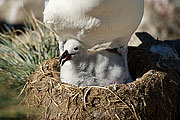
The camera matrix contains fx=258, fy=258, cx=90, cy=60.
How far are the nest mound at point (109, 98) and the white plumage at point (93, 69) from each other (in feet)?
0.42

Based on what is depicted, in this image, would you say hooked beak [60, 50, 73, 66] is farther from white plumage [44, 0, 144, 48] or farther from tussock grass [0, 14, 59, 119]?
tussock grass [0, 14, 59, 119]

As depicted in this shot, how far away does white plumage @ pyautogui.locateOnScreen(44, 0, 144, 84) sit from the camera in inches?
50.9

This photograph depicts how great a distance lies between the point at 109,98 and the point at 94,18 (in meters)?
0.43

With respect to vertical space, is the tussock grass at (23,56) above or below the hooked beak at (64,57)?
above

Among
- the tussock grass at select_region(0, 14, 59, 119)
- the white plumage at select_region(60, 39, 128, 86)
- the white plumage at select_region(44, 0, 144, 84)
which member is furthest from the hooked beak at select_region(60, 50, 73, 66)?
the tussock grass at select_region(0, 14, 59, 119)

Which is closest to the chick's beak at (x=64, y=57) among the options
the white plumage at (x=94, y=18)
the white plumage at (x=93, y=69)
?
the white plumage at (x=93, y=69)

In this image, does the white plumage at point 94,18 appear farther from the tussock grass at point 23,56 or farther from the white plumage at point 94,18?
the tussock grass at point 23,56

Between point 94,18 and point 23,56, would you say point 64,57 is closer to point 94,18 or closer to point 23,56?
point 94,18

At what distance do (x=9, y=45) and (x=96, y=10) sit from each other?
1730 millimetres

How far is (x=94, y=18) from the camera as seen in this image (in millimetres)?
1331

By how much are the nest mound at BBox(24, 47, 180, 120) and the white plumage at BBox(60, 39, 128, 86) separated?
0.13 metres

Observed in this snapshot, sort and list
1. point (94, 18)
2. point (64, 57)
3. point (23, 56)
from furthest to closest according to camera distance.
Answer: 1. point (23, 56)
2. point (64, 57)
3. point (94, 18)

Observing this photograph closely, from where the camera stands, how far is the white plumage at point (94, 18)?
1.29 meters

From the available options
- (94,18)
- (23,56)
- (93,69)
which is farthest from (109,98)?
(23,56)
